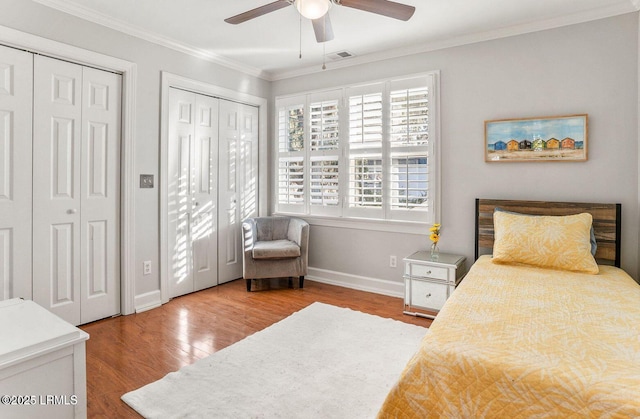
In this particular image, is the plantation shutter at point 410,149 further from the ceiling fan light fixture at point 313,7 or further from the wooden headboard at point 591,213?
the ceiling fan light fixture at point 313,7

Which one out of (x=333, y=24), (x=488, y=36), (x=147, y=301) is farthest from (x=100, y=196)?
(x=488, y=36)

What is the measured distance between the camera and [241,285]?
4.21m

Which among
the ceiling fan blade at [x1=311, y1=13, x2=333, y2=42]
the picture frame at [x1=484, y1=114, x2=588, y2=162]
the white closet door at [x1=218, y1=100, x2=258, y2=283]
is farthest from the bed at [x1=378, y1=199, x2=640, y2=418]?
the white closet door at [x1=218, y1=100, x2=258, y2=283]

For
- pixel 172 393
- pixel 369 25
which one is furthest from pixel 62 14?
pixel 172 393

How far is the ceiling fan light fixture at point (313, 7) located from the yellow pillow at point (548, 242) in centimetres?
209

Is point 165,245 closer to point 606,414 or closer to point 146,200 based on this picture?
point 146,200

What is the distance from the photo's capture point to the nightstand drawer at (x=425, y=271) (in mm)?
3148

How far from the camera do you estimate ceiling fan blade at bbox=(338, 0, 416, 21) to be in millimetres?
2051

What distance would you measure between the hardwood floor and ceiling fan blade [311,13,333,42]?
2268 millimetres

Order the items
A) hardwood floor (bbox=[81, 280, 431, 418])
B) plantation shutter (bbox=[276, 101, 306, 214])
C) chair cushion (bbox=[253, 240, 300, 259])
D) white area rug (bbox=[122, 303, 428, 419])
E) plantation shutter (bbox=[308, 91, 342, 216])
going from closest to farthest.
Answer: white area rug (bbox=[122, 303, 428, 419]) → hardwood floor (bbox=[81, 280, 431, 418]) → chair cushion (bbox=[253, 240, 300, 259]) → plantation shutter (bbox=[308, 91, 342, 216]) → plantation shutter (bbox=[276, 101, 306, 214])

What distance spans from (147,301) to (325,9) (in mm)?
2958

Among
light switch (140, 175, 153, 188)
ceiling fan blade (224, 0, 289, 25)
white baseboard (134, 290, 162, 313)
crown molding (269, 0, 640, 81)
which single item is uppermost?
crown molding (269, 0, 640, 81)

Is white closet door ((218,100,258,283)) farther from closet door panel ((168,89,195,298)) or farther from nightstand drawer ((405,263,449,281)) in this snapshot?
nightstand drawer ((405,263,449,281))

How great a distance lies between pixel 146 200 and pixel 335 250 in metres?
2.09
